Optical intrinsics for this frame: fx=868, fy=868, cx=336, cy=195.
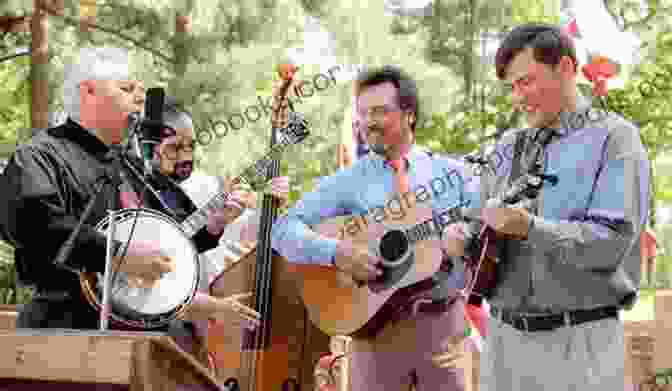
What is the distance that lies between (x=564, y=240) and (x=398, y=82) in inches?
62.7

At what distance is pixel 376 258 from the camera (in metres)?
3.85

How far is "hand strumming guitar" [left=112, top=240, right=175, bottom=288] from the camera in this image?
11.0 feet

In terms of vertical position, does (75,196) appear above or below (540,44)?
below

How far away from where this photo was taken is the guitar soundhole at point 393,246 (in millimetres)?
3863

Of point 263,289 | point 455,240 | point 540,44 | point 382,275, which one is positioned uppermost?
point 540,44

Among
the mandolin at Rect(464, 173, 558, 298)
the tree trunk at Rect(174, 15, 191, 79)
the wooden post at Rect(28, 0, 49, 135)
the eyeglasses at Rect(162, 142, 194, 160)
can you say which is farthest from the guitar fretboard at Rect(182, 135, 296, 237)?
the tree trunk at Rect(174, 15, 191, 79)

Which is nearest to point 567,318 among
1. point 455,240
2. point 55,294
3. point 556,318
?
point 556,318

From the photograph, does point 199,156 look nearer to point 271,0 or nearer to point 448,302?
point 271,0

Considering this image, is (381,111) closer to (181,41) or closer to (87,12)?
(181,41)

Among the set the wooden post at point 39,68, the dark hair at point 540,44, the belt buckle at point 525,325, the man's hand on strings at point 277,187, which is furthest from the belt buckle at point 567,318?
the wooden post at point 39,68

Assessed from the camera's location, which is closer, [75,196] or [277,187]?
[75,196]

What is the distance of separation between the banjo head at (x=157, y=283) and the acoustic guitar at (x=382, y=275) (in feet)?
2.47

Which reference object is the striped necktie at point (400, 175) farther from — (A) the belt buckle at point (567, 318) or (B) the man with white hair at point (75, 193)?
(A) the belt buckle at point (567, 318)

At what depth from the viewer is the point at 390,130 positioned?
157 inches
